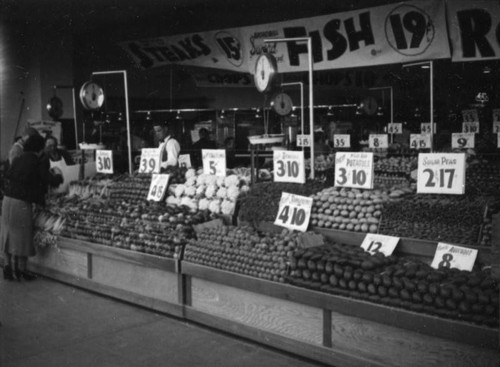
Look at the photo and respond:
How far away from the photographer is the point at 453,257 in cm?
471

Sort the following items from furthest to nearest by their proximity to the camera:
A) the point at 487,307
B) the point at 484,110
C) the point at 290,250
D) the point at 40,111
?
the point at 484,110, the point at 40,111, the point at 290,250, the point at 487,307

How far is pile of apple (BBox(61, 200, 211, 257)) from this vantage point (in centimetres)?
638

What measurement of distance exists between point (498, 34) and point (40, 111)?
10.5 m

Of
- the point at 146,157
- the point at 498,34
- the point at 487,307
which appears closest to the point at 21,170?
the point at 146,157

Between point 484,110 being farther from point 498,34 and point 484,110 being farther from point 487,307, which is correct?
point 487,307

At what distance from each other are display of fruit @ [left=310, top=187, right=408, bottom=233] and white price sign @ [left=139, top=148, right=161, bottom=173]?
2759 millimetres

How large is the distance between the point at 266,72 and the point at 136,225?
7.94ft

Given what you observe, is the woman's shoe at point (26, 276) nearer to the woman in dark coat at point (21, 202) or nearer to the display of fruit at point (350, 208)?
the woman in dark coat at point (21, 202)

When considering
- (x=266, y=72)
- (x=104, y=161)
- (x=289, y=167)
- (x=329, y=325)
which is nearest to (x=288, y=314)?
(x=329, y=325)

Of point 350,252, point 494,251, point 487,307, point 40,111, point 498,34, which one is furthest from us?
point 40,111

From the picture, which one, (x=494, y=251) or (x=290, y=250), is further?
(x=290, y=250)

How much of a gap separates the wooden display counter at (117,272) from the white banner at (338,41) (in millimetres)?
3655

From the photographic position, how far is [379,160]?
458 inches

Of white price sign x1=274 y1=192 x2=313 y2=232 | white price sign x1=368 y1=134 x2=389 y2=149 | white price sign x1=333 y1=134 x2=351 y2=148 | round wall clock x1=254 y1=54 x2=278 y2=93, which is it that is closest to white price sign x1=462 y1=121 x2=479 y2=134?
white price sign x1=368 y1=134 x2=389 y2=149
